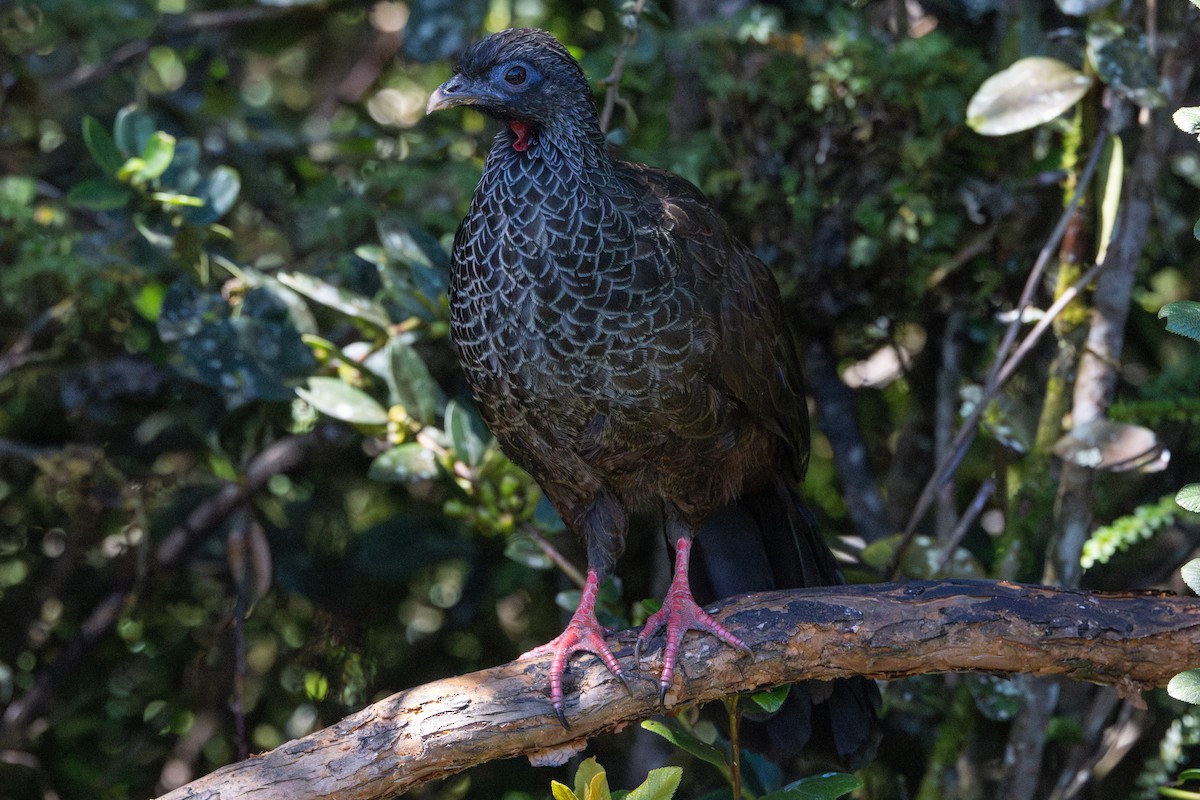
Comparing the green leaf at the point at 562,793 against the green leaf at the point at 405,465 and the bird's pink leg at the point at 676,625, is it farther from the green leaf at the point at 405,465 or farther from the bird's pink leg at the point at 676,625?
the green leaf at the point at 405,465

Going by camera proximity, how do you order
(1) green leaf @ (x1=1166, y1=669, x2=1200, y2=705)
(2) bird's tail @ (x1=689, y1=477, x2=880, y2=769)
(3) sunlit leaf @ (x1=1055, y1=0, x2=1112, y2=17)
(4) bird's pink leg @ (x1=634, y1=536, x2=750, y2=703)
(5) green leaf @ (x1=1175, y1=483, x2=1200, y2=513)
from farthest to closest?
(3) sunlit leaf @ (x1=1055, y1=0, x2=1112, y2=17)
(2) bird's tail @ (x1=689, y1=477, x2=880, y2=769)
(4) bird's pink leg @ (x1=634, y1=536, x2=750, y2=703)
(1) green leaf @ (x1=1166, y1=669, x2=1200, y2=705)
(5) green leaf @ (x1=1175, y1=483, x2=1200, y2=513)

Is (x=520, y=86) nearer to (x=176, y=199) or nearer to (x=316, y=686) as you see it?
(x=176, y=199)

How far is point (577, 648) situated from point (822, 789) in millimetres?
621

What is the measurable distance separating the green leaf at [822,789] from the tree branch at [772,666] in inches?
8.4

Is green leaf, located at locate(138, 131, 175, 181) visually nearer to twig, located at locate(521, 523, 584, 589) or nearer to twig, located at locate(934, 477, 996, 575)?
twig, located at locate(521, 523, 584, 589)

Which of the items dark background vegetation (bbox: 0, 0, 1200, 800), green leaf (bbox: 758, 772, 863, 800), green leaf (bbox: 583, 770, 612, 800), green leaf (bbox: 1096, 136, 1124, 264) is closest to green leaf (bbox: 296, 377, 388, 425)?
dark background vegetation (bbox: 0, 0, 1200, 800)

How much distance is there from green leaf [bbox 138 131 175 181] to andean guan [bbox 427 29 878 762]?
97cm

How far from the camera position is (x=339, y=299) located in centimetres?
346

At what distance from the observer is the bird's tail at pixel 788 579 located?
3.05 m

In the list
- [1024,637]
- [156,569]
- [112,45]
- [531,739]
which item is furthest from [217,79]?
[1024,637]

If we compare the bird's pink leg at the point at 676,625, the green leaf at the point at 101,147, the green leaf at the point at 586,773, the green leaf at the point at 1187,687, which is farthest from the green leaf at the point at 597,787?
the green leaf at the point at 101,147

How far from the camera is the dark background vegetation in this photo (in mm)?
3385

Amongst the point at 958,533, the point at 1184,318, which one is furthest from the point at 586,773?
the point at 958,533

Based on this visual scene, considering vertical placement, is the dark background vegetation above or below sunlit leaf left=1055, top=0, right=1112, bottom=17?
below
